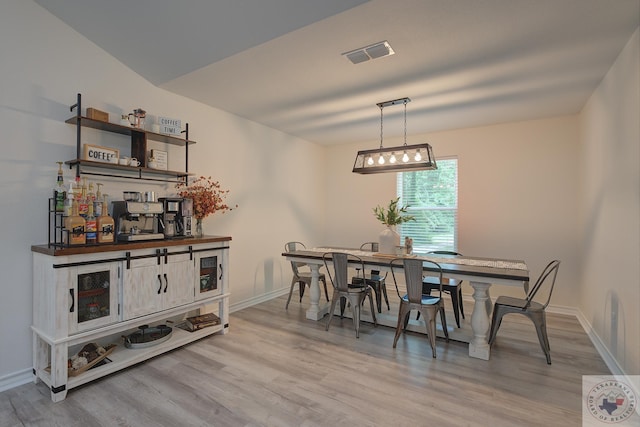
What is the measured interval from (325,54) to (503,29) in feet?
4.29

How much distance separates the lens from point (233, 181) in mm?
4066

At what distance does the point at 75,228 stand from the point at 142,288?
2.28 ft

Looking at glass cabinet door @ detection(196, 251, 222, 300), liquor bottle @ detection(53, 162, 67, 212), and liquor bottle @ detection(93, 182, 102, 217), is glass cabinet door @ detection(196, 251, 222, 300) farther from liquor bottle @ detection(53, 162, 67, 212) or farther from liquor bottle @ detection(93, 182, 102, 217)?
liquor bottle @ detection(53, 162, 67, 212)

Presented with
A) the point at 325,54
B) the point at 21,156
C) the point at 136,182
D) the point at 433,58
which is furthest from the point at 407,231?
the point at 21,156

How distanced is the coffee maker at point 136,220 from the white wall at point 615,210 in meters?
3.83

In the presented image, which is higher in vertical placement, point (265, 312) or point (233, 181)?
point (233, 181)

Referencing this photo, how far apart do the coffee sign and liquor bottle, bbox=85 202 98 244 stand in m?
1.08

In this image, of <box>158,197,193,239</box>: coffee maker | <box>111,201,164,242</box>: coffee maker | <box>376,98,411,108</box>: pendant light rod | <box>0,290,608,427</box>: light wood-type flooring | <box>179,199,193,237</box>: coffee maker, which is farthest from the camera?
<box>376,98,411,108</box>: pendant light rod

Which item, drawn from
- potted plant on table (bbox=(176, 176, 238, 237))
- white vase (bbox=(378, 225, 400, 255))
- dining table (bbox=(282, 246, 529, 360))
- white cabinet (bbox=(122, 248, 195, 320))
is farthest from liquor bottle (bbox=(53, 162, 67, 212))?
white vase (bbox=(378, 225, 400, 255))

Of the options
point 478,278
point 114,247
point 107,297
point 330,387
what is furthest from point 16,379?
point 478,278

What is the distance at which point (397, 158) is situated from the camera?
136 inches

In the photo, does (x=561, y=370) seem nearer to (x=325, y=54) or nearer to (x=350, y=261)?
(x=350, y=261)

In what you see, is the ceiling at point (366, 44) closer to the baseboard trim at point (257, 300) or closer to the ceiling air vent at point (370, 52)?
the ceiling air vent at point (370, 52)

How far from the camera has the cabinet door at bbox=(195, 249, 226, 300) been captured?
3.07m
